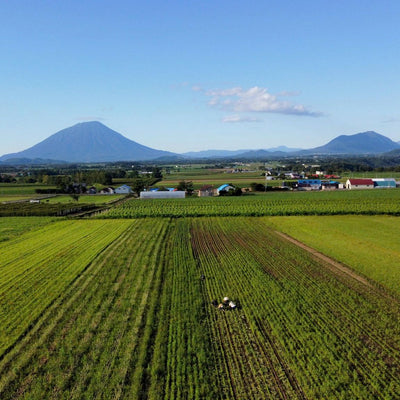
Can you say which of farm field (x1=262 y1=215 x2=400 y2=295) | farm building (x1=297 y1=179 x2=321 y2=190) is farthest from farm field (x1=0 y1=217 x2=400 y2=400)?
farm building (x1=297 y1=179 x2=321 y2=190)

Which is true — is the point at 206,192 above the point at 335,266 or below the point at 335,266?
above

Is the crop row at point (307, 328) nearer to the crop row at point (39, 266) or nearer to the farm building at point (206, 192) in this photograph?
the crop row at point (39, 266)

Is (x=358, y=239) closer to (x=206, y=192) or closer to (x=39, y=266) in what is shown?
(x=39, y=266)

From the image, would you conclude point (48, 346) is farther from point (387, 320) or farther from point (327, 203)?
point (327, 203)

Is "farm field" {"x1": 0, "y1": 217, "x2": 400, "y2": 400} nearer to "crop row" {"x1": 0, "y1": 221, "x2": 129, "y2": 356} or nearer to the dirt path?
"crop row" {"x1": 0, "y1": 221, "x2": 129, "y2": 356}

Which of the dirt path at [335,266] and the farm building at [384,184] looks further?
the farm building at [384,184]

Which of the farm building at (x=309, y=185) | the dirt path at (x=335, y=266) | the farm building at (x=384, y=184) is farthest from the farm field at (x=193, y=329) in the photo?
the farm building at (x=384, y=184)

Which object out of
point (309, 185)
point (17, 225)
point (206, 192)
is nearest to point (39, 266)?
point (17, 225)
